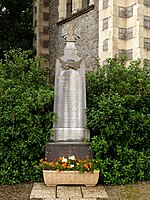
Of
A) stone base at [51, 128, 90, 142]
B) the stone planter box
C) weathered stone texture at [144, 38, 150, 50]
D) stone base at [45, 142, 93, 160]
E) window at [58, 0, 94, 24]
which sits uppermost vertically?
window at [58, 0, 94, 24]

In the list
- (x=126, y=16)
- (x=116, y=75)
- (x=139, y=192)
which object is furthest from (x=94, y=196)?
(x=126, y=16)

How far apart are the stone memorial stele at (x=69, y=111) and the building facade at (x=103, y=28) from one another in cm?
203

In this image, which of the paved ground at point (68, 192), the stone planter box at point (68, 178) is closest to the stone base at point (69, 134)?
the stone planter box at point (68, 178)

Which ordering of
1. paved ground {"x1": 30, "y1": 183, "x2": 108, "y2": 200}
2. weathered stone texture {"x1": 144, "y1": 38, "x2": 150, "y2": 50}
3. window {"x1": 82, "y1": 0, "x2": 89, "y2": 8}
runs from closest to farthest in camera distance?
paved ground {"x1": 30, "y1": 183, "x2": 108, "y2": 200}, weathered stone texture {"x1": 144, "y1": 38, "x2": 150, "y2": 50}, window {"x1": 82, "y1": 0, "x2": 89, "y2": 8}

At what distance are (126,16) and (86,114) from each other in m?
5.80

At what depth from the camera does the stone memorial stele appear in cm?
802

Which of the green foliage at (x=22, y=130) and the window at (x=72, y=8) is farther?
the window at (x=72, y=8)

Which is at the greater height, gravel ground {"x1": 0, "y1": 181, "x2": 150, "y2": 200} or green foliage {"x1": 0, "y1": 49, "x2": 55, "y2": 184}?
green foliage {"x1": 0, "y1": 49, "x2": 55, "y2": 184}

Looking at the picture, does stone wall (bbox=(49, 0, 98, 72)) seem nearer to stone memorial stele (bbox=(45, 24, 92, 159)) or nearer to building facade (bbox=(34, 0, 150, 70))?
building facade (bbox=(34, 0, 150, 70))

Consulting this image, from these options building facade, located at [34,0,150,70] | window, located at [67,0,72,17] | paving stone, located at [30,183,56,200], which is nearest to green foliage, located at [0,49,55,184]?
paving stone, located at [30,183,56,200]

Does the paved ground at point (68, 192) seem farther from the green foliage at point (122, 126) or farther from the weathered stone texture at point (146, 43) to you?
the weathered stone texture at point (146, 43)

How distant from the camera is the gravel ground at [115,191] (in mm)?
6527

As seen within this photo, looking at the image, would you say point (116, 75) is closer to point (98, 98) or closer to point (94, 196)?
point (98, 98)

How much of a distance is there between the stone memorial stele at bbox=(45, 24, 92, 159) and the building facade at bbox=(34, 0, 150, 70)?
2028 millimetres
